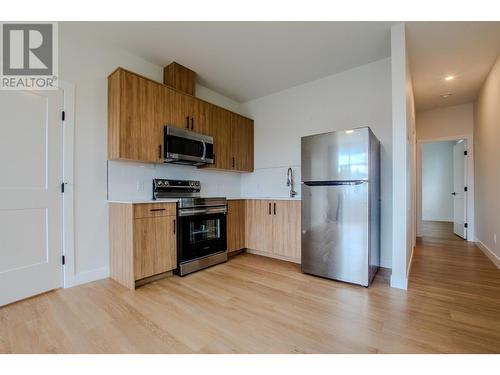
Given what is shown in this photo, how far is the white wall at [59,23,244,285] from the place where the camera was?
2473 millimetres

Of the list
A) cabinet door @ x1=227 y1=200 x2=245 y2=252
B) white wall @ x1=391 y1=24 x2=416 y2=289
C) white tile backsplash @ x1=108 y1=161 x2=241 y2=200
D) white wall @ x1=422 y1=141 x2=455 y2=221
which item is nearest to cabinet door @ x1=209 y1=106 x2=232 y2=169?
white tile backsplash @ x1=108 y1=161 x2=241 y2=200

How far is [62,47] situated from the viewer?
240 centimetres

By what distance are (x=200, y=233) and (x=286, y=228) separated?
1.19 metres

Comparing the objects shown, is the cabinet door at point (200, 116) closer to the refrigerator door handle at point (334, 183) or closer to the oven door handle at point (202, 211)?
the oven door handle at point (202, 211)

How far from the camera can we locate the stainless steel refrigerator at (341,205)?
2426 mm

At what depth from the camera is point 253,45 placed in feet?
8.82

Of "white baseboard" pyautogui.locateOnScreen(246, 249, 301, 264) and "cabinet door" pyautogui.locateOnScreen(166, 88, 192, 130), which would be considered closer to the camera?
"cabinet door" pyautogui.locateOnScreen(166, 88, 192, 130)

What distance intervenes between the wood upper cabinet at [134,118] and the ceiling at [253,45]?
0.44 m

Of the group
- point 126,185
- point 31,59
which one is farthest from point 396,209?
point 31,59

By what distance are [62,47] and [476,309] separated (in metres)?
4.56

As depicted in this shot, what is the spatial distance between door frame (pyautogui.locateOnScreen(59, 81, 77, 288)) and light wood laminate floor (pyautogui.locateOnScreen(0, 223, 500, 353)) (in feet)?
0.79

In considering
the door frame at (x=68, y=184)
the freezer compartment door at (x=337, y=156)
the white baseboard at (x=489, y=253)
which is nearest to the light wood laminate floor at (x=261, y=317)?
the door frame at (x=68, y=184)

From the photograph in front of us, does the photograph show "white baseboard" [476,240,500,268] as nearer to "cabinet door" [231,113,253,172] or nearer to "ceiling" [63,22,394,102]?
"ceiling" [63,22,394,102]
